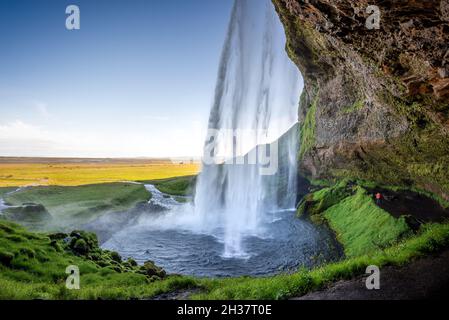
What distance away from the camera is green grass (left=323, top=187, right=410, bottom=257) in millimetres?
19859

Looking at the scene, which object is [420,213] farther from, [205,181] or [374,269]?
[205,181]

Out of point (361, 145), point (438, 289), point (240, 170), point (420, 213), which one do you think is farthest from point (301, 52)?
point (438, 289)

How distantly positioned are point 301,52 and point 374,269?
96.4 feet

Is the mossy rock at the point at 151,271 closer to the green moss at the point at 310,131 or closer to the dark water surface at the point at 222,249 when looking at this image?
the dark water surface at the point at 222,249

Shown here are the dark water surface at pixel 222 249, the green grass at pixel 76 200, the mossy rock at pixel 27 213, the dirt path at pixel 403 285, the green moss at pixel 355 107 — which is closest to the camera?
the dirt path at pixel 403 285

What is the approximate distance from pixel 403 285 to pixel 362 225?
53.0ft

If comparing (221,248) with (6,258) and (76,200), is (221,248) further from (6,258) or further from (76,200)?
(76,200)

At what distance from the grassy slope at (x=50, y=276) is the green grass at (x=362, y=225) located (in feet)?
48.3

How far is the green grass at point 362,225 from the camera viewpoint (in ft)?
65.2

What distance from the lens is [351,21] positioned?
1198cm

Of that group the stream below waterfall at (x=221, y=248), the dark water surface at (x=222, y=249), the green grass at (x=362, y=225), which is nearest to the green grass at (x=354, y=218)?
the green grass at (x=362, y=225)

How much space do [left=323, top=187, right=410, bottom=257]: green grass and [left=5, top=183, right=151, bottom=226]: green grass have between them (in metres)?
33.0

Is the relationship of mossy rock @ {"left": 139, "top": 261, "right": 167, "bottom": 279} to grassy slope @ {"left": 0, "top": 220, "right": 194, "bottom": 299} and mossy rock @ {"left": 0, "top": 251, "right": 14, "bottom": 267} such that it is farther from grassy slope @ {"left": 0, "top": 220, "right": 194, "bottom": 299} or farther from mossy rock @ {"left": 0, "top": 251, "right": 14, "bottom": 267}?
mossy rock @ {"left": 0, "top": 251, "right": 14, "bottom": 267}

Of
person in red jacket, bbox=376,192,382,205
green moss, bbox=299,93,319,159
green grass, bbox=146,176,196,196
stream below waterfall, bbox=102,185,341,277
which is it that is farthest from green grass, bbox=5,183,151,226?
person in red jacket, bbox=376,192,382,205
